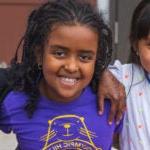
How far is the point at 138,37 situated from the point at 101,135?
568 millimetres

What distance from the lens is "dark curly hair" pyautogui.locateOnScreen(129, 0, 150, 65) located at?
9.53 ft

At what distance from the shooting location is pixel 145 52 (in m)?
2.83

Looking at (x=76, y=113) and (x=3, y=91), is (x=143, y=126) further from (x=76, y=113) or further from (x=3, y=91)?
(x=3, y=91)

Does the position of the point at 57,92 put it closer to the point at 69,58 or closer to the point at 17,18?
the point at 69,58

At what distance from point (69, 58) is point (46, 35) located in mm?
182

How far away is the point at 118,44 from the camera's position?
6.75 m

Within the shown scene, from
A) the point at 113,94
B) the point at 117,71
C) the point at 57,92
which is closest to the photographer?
the point at 57,92

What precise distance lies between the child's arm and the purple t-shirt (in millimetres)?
102

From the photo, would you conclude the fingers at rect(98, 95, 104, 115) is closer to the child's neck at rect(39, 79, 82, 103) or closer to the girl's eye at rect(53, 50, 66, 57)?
the child's neck at rect(39, 79, 82, 103)

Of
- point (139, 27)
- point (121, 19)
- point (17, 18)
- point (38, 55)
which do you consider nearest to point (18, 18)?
point (17, 18)

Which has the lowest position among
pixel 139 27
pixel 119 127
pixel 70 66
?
pixel 119 127

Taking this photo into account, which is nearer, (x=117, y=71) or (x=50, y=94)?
(x=50, y=94)

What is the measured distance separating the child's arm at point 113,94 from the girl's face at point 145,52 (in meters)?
0.17

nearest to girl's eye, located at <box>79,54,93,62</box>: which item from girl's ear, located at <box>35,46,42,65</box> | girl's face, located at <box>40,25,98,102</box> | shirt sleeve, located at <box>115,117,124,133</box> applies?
girl's face, located at <box>40,25,98,102</box>
